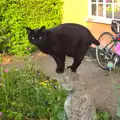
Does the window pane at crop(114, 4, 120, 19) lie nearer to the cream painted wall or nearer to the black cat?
the cream painted wall

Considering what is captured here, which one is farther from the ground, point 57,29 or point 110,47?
point 57,29

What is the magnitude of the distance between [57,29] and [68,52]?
12.3 inches

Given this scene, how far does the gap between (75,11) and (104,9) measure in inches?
54.0

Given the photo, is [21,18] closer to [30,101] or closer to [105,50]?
[105,50]

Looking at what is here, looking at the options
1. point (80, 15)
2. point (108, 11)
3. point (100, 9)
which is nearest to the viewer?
point (108, 11)

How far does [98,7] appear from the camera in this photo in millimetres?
10188

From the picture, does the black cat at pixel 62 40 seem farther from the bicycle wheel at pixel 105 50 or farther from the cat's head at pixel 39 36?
the bicycle wheel at pixel 105 50

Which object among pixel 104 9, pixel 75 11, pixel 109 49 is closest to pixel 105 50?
pixel 109 49

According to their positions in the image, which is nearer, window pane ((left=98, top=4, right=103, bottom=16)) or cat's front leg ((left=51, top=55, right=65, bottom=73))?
cat's front leg ((left=51, top=55, right=65, bottom=73))

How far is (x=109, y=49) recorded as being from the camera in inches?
336

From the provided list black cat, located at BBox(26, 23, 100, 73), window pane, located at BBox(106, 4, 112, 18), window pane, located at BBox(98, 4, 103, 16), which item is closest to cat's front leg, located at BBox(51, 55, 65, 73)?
black cat, located at BBox(26, 23, 100, 73)

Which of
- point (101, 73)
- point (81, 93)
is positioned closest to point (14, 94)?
point (81, 93)

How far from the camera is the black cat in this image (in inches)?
166

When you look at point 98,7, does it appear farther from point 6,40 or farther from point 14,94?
point 14,94
